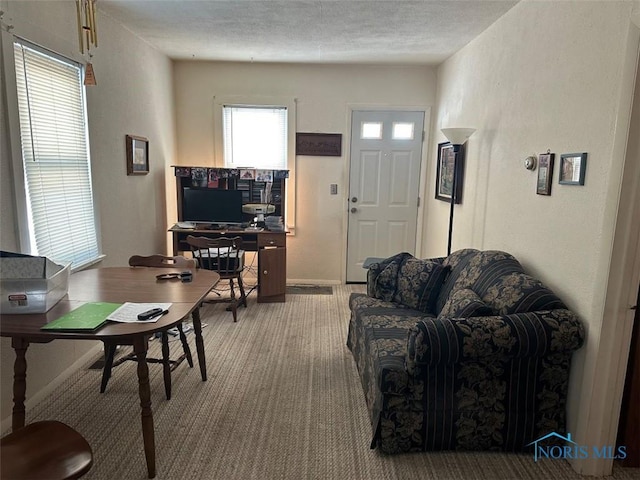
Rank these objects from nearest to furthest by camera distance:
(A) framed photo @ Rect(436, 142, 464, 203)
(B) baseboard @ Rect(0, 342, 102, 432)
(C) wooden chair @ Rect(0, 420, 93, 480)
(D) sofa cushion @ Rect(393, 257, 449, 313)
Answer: (C) wooden chair @ Rect(0, 420, 93, 480)
(B) baseboard @ Rect(0, 342, 102, 432)
(D) sofa cushion @ Rect(393, 257, 449, 313)
(A) framed photo @ Rect(436, 142, 464, 203)

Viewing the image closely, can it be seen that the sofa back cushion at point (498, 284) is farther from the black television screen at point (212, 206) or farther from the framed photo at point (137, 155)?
the framed photo at point (137, 155)

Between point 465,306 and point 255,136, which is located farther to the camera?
point 255,136

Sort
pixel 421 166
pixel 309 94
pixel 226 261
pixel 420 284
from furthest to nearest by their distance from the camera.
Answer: pixel 421 166
pixel 309 94
pixel 226 261
pixel 420 284

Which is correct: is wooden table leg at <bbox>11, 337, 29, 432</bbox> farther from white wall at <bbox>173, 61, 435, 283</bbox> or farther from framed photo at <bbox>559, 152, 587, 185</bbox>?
white wall at <bbox>173, 61, 435, 283</bbox>

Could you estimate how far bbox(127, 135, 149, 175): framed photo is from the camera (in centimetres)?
361

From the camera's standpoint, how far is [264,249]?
4.32 metres

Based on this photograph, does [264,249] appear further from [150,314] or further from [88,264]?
[150,314]

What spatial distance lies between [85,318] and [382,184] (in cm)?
374

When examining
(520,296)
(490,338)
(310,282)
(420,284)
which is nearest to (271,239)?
(310,282)

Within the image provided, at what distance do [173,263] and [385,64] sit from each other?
3246 mm

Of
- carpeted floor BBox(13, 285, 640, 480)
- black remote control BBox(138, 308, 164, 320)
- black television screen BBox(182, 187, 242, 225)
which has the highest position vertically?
black television screen BBox(182, 187, 242, 225)

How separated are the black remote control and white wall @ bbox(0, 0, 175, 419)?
2.90 ft

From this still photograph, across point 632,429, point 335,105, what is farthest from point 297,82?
point 632,429

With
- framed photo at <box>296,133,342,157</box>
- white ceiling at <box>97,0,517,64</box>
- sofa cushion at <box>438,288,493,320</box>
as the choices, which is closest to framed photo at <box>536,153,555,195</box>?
sofa cushion at <box>438,288,493,320</box>
